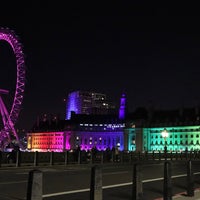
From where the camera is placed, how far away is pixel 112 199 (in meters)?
13.1

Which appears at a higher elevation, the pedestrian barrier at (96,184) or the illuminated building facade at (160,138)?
the illuminated building facade at (160,138)

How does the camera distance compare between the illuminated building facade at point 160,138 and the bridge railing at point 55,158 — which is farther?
the illuminated building facade at point 160,138

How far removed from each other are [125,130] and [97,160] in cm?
15609

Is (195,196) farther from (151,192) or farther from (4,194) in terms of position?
(4,194)

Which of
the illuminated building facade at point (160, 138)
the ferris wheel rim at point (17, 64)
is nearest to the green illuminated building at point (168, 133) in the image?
the illuminated building facade at point (160, 138)

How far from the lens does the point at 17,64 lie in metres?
56.2

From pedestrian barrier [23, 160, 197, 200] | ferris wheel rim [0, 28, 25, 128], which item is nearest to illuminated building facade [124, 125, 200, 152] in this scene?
ferris wheel rim [0, 28, 25, 128]

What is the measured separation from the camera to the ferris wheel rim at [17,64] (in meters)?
55.1

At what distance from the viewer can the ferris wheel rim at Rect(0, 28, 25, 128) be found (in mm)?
55094

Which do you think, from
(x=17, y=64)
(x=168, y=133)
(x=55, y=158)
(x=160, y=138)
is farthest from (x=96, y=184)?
(x=160, y=138)

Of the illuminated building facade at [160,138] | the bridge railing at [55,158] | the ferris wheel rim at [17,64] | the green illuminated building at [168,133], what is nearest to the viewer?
the bridge railing at [55,158]

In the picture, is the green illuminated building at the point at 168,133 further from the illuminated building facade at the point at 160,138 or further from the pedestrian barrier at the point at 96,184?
the pedestrian barrier at the point at 96,184

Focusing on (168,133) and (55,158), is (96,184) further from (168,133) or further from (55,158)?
(168,133)

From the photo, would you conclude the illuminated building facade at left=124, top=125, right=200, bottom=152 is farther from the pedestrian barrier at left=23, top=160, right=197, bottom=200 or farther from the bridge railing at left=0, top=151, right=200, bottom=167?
the pedestrian barrier at left=23, top=160, right=197, bottom=200
